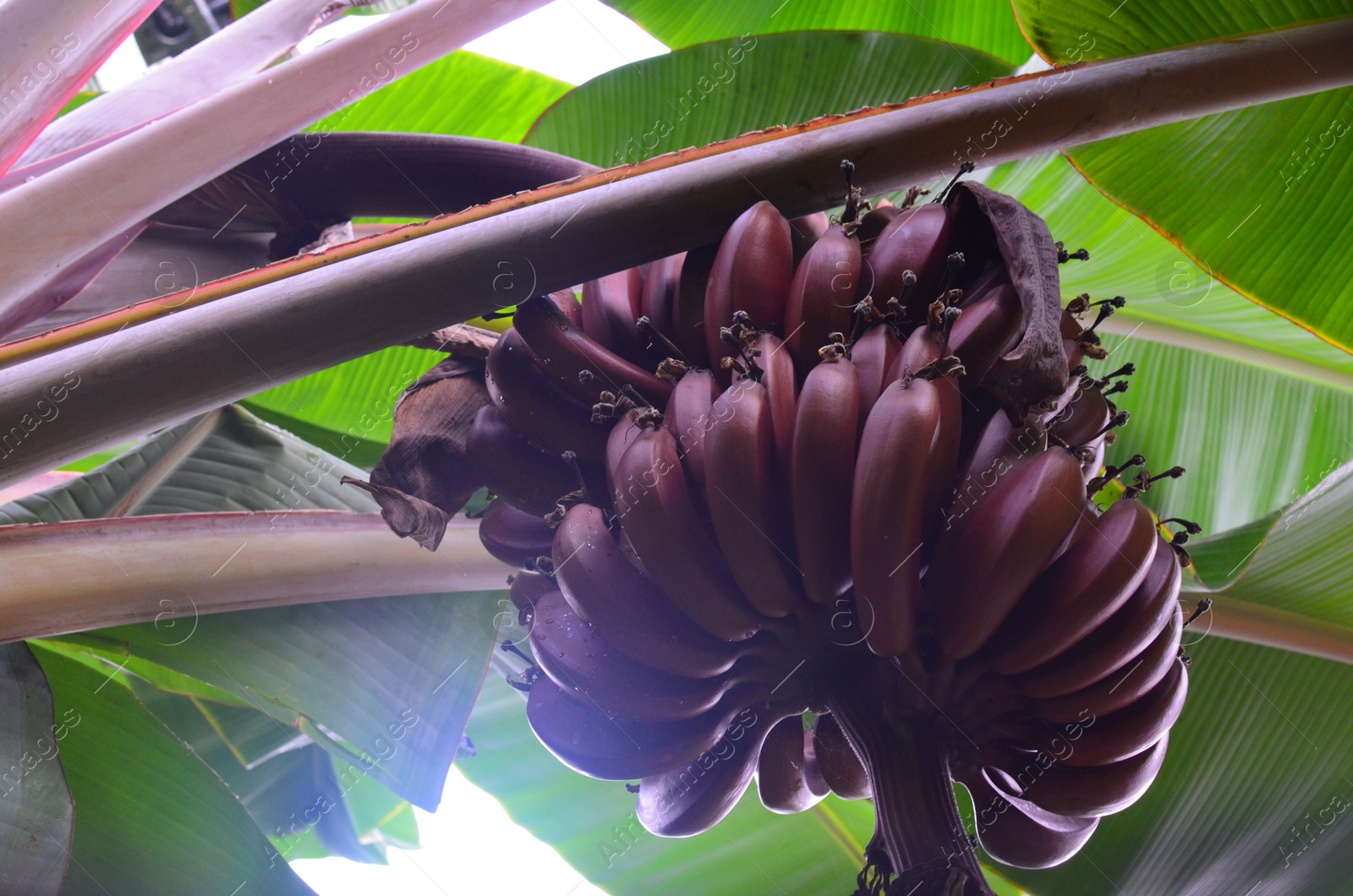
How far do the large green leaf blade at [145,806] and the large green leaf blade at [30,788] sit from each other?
0.45ft

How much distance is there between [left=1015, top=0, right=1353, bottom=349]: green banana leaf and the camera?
1.06m

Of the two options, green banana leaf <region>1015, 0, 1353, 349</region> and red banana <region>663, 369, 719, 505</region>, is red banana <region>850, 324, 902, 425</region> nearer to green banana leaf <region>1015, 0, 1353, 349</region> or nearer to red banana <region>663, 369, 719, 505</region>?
red banana <region>663, 369, 719, 505</region>

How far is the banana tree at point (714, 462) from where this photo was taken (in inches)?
24.7

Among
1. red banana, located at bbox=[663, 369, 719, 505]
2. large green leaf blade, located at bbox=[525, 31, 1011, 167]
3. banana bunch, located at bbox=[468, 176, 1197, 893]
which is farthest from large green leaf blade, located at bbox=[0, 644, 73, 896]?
large green leaf blade, located at bbox=[525, 31, 1011, 167]

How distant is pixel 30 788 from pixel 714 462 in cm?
68

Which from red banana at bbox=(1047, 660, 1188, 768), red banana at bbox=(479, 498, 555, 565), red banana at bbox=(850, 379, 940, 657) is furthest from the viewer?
red banana at bbox=(479, 498, 555, 565)

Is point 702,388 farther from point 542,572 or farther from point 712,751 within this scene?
point 712,751

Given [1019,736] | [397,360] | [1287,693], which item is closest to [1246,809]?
[1287,693]

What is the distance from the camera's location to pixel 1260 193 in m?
1.09

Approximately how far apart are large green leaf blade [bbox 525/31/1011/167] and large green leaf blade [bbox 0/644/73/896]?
3.32 feet

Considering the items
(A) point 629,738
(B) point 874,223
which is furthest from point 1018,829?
(B) point 874,223

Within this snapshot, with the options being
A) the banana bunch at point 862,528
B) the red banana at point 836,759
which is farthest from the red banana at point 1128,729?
the red banana at point 836,759

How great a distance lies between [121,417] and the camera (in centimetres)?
60

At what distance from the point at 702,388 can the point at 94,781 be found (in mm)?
803
